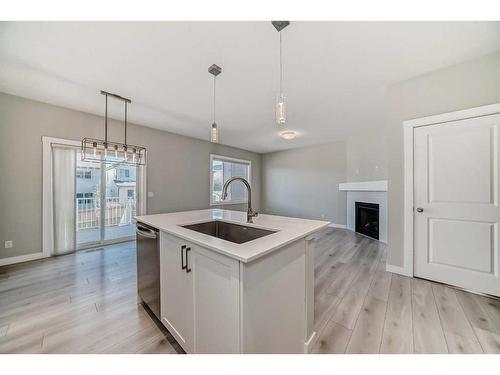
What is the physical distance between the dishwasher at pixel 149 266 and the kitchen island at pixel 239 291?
0.29 feet

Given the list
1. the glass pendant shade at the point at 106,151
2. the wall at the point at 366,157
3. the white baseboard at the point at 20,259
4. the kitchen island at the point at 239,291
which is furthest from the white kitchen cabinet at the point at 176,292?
the wall at the point at 366,157

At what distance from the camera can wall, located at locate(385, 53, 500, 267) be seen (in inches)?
76.2

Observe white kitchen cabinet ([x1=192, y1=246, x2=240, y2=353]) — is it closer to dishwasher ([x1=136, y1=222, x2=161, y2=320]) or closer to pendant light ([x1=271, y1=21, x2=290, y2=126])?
dishwasher ([x1=136, y1=222, x2=161, y2=320])

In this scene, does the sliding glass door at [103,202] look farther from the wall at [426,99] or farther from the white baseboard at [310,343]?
the wall at [426,99]

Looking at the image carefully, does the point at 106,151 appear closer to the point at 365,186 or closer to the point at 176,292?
the point at 176,292

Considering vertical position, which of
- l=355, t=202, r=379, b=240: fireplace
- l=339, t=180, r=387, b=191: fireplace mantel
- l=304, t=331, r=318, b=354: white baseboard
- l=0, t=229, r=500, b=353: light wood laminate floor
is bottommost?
l=0, t=229, r=500, b=353: light wood laminate floor

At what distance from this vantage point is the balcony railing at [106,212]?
3556 mm

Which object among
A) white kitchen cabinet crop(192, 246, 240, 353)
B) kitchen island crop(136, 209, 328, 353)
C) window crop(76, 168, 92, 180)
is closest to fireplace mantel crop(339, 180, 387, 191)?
kitchen island crop(136, 209, 328, 353)

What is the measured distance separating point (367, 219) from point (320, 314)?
354 cm

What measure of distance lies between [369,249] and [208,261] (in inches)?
136
